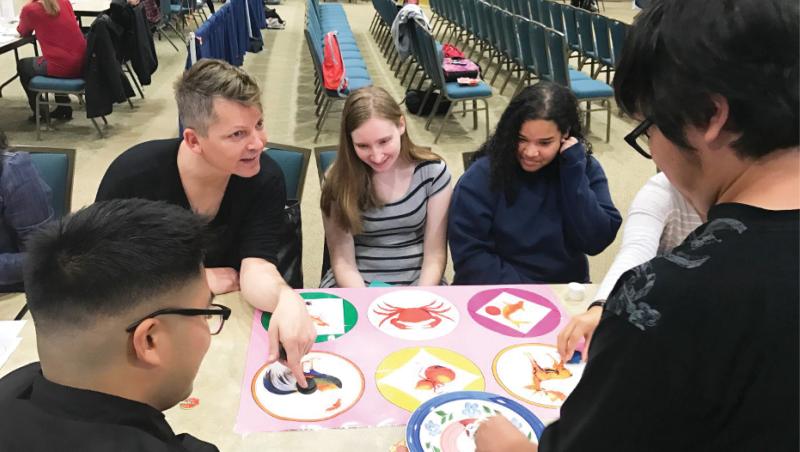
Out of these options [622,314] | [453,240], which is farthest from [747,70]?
[453,240]

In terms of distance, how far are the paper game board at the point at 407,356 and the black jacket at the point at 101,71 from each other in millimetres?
3615

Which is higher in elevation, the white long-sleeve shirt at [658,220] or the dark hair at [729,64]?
the dark hair at [729,64]

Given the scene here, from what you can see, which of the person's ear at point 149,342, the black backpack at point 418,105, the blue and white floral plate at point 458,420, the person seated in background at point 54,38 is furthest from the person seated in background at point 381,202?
the black backpack at point 418,105

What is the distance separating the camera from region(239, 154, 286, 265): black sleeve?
→ 5.72 feet

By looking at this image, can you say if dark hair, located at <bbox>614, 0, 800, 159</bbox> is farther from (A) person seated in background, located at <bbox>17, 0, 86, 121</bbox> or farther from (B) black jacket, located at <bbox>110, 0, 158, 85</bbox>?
(B) black jacket, located at <bbox>110, 0, 158, 85</bbox>

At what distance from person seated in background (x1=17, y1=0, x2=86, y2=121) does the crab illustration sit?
155 inches

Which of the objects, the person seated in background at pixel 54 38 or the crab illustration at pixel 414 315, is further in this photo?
the person seated in background at pixel 54 38

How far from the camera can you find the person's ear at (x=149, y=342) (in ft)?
2.72

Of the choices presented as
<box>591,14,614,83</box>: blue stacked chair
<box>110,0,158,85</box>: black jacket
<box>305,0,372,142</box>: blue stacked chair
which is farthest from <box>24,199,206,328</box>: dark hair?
<box>591,14,614,83</box>: blue stacked chair

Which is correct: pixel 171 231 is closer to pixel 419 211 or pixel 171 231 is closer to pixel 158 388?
pixel 158 388

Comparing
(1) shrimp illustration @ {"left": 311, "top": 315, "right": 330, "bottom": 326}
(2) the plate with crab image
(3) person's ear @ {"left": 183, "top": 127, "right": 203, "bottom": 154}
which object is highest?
(3) person's ear @ {"left": 183, "top": 127, "right": 203, "bottom": 154}

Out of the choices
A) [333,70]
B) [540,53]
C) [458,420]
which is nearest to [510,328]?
[458,420]

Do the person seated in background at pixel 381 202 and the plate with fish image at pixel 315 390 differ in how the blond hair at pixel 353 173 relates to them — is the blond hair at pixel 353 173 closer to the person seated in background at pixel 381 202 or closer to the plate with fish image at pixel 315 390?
the person seated in background at pixel 381 202

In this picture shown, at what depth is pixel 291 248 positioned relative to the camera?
210 cm
